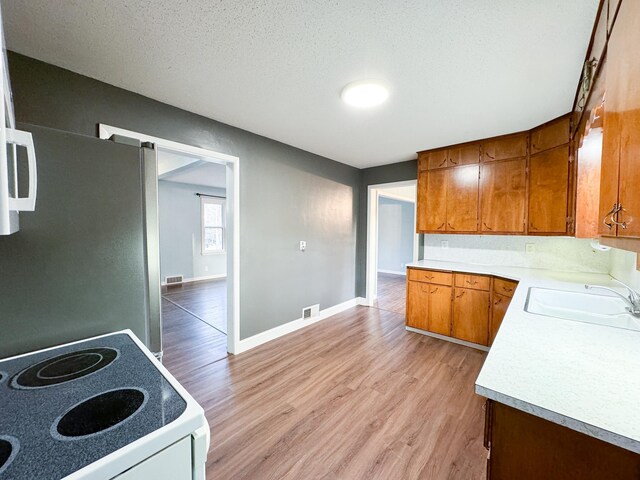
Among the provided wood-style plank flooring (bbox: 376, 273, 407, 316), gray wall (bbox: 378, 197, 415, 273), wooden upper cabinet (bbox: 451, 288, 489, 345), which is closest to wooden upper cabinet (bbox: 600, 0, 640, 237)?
wooden upper cabinet (bbox: 451, 288, 489, 345)

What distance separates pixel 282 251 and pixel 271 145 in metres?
1.32

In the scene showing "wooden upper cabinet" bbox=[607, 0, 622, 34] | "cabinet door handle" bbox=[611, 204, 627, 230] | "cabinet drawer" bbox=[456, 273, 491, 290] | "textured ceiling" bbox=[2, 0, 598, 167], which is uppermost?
"textured ceiling" bbox=[2, 0, 598, 167]

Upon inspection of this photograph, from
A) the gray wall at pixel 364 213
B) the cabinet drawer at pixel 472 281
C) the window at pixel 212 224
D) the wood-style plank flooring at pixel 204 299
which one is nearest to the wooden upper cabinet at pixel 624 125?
the cabinet drawer at pixel 472 281

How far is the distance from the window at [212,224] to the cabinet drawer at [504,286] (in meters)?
6.32

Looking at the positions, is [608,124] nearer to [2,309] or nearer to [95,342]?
[95,342]

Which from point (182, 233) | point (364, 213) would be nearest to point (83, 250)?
point (364, 213)

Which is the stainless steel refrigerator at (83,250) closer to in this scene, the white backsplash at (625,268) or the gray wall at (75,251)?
the gray wall at (75,251)

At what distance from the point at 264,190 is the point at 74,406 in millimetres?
2589

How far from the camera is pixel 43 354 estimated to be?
3.04 feet

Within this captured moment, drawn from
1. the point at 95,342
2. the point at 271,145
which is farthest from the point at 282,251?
the point at 95,342

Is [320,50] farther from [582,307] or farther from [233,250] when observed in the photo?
[582,307]

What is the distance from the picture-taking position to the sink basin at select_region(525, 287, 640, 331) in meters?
1.51

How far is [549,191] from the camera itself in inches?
103

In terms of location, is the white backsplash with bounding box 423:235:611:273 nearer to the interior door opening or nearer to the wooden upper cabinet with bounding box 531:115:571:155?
the wooden upper cabinet with bounding box 531:115:571:155
